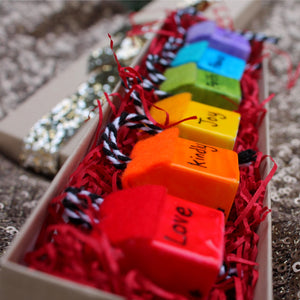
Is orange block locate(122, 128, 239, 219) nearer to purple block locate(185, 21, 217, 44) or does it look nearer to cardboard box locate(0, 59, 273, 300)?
cardboard box locate(0, 59, 273, 300)

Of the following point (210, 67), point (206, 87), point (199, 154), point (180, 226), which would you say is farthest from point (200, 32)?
point (180, 226)

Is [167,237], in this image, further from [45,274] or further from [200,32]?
[200,32]

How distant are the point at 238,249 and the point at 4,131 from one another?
28.1 inches

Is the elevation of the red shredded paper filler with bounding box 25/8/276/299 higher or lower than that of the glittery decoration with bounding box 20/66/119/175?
higher

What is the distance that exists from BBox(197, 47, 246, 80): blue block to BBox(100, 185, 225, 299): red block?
481 millimetres

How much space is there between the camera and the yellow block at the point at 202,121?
69 centimetres

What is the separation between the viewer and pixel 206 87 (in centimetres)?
83

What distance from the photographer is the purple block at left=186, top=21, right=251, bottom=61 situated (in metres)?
1.02

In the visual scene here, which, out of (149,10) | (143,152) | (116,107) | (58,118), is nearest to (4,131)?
(58,118)

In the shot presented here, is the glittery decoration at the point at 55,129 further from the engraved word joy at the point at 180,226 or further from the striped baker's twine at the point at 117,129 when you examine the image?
the engraved word joy at the point at 180,226

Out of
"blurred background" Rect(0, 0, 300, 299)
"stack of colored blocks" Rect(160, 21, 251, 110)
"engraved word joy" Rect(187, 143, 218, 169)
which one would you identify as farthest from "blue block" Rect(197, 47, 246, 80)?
"engraved word joy" Rect(187, 143, 218, 169)

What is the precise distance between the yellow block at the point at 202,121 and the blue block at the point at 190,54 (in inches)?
8.0

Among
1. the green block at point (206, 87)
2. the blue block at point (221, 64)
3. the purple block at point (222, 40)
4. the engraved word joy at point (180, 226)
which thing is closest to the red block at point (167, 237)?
the engraved word joy at point (180, 226)

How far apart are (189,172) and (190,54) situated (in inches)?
19.9
